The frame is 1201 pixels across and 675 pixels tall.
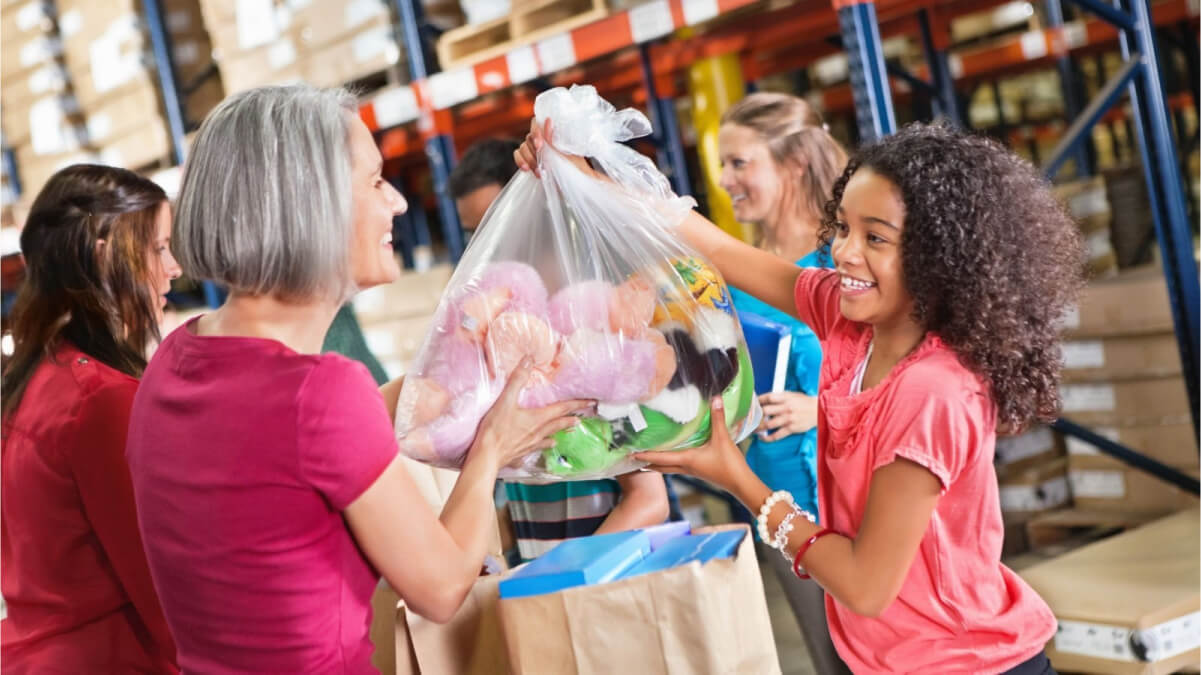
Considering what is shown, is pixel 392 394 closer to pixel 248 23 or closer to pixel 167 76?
pixel 248 23

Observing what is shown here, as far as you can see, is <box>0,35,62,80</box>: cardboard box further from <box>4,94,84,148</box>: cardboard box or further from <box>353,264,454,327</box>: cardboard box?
<box>353,264,454,327</box>: cardboard box

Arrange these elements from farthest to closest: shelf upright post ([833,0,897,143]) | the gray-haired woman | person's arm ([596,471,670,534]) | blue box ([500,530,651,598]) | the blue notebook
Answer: shelf upright post ([833,0,897,143]) → the blue notebook → person's arm ([596,471,670,534]) → blue box ([500,530,651,598]) → the gray-haired woman

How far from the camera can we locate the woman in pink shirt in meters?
1.25

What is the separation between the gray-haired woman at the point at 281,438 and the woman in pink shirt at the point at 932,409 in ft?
1.27

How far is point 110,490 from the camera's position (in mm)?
1549

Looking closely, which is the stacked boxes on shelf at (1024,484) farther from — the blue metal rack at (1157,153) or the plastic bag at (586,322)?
the plastic bag at (586,322)

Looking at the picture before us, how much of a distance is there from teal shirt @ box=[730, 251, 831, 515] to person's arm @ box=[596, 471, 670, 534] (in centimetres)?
50

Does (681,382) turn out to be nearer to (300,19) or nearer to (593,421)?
(593,421)

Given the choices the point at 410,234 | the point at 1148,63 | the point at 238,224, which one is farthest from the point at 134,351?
the point at 410,234

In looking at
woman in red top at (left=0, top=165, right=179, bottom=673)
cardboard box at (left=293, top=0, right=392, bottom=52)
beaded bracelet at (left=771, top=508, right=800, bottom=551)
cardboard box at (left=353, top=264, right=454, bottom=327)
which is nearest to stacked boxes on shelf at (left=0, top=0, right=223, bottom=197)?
cardboard box at (left=293, top=0, right=392, bottom=52)

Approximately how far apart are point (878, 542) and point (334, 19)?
10.2 feet

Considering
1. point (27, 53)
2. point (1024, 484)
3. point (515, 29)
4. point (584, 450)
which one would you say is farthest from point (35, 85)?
point (584, 450)

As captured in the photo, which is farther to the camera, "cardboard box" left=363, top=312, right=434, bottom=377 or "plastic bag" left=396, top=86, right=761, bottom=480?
"cardboard box" left=363, top=312, right=434, bottom=377

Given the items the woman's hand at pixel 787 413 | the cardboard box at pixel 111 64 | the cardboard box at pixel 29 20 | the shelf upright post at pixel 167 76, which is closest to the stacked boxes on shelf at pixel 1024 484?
the woman's hand at pixel 787 413
